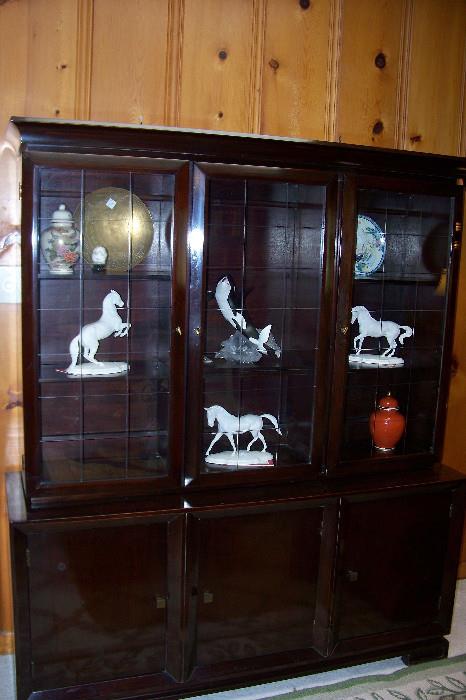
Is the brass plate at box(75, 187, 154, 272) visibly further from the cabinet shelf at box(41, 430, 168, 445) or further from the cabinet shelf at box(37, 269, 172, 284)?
the cabinet shelf at box(41, 430, 168, 445)

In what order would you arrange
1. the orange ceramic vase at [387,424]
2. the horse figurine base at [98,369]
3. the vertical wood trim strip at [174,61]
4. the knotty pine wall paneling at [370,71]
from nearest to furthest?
the horse figurine base at [98,369] → the vertical wood trim strip at [174,61] → the orange ceramic vase at [387,424] → the knotty pine wall paneling at [370,71]

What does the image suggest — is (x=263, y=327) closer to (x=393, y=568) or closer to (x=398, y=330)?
(x=398, y=330)

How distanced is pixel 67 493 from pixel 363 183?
1304 millimetres

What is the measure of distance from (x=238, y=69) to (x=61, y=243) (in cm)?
94

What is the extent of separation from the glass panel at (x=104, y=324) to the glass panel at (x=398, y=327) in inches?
27.0

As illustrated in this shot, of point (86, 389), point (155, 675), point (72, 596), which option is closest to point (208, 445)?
point (86, 389)

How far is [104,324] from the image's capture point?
185cm

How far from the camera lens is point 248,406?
2.04m

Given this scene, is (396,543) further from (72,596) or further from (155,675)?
(72,596)

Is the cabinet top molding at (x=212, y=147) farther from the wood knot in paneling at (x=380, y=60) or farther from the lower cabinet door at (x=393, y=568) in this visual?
the lower cabinet door at (x=393, y=568)

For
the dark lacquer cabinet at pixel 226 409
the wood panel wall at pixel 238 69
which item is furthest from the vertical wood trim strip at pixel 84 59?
the dark lacquer cabinet at pixel 226 409

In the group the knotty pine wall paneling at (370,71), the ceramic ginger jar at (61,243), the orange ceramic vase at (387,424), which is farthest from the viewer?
the knotty pine wall paneling at (370,71)

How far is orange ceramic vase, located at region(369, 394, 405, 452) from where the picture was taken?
2.12m

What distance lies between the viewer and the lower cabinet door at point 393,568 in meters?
2.00
